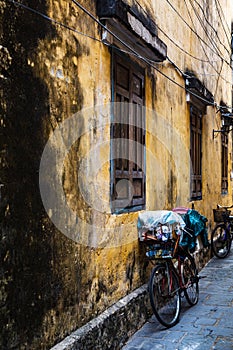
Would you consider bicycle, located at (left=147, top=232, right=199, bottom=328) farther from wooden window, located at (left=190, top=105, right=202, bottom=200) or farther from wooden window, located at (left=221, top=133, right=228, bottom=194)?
wooden window, located at (left=221, top=133, right=228, bottom=194)

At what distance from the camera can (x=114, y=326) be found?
15.5 feet

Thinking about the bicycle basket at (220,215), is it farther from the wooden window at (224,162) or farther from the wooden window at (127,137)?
the wooden window at (127,137)

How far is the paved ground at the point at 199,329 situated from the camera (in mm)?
5012

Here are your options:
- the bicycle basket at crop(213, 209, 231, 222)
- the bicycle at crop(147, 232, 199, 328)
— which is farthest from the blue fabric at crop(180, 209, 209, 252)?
the bicycle basket at crop(213, 209, 231, 222)

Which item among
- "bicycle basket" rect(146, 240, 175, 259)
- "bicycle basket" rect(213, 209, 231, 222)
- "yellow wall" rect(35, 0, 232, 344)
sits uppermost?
"yellow wall" rect(35, 0, 232, 344)

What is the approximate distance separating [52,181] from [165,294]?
277 cm

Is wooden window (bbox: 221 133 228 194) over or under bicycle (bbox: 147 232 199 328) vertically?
over

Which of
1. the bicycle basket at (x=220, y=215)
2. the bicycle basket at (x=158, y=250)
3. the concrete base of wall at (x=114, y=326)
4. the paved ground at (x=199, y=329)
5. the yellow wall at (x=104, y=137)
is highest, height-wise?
the yellow wall at (x=104, y=137)

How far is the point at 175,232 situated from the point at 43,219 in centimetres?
284

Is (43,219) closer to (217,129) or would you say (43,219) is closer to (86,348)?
(86,348)

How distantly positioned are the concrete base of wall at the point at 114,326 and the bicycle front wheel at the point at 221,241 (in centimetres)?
→ 522

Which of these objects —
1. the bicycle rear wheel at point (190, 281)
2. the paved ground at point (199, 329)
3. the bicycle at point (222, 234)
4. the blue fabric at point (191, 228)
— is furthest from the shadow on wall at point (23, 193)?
the bicycle at point (222, 234)

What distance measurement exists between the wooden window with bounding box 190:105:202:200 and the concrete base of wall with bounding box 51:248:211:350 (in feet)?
12.3

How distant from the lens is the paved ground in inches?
197
